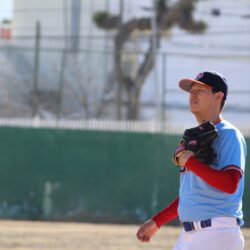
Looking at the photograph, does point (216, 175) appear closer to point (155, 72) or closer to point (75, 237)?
point (75, 237)

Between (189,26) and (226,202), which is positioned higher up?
(226,202)

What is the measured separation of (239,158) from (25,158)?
41.0 ft

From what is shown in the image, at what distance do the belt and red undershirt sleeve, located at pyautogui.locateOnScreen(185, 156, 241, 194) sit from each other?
25cm

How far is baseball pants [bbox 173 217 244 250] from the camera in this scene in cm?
469

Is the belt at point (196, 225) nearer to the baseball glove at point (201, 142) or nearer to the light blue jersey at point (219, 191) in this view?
the light blue jersey at point (219, 191)

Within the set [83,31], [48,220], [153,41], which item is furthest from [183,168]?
[83,31]

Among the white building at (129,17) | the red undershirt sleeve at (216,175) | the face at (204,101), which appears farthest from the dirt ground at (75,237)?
the white building at (129,17)

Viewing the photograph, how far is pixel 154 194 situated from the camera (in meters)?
16.9

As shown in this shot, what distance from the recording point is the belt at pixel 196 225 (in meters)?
→ 4.70

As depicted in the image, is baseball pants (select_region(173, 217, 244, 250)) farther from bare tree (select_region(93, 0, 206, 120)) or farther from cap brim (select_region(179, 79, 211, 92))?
bare tree (select_region(93, 0, 206, 120))

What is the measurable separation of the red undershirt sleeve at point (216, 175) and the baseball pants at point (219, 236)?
0.23 metres

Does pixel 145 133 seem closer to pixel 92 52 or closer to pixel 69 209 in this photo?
pixel 69 209

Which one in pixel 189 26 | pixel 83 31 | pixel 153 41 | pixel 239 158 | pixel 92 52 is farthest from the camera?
pixel 83 31

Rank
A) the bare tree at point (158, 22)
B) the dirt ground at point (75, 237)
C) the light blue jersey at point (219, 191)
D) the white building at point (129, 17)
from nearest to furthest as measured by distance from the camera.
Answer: the light blue jersey at point (219, 191), the dirt ground at point (75, 237), the bare tree at point (158, 22), the white building at point (129, 17)
